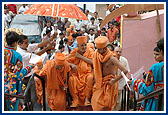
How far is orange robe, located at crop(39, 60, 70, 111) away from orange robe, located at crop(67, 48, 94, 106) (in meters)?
0.29

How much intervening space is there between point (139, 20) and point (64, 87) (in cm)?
256

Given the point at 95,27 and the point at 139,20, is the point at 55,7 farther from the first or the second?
the point at 95,27

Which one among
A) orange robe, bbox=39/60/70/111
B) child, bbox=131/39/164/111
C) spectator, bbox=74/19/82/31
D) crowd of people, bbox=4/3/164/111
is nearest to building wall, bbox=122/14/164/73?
crowd of people, bbox=4/3/164/111

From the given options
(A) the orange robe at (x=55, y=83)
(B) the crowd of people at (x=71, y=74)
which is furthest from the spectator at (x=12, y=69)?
(A) the orange robe at (x=55, y=83)

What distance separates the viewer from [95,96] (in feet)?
15.8

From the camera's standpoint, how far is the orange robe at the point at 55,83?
5.17 m

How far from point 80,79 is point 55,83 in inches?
27.0

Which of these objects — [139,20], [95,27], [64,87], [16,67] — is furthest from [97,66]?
[95,27]

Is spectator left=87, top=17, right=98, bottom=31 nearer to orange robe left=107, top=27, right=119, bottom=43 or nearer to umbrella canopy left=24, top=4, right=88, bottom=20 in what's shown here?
orange robe left=107, top=27, right=119, bottom=43

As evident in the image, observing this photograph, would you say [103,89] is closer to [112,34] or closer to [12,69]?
[12,69]

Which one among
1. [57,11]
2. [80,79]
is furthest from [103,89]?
[57,11]

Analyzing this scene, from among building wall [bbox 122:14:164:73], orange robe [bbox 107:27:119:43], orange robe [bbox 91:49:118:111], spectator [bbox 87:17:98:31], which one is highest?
spectator [bbox 87:17:98:31]

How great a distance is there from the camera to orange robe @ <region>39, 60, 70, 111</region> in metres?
5.17

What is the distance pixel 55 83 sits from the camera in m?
5.20
